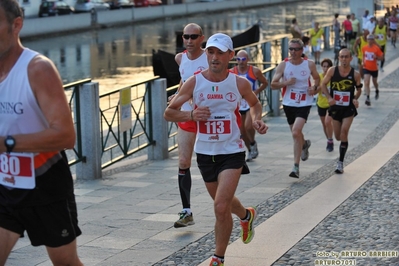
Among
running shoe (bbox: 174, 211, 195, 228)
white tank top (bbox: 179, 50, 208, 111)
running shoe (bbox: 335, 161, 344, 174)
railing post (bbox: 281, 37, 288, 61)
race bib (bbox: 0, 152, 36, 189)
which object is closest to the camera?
race bib (bbox: 0, 152, 36, 189)

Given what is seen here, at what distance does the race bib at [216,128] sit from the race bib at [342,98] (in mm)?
5298

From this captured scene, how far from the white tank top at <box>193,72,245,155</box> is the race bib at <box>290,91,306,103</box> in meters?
5.08

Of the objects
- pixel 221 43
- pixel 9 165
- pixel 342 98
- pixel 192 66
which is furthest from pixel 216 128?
pixel 342 98

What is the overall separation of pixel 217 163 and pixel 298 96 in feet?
17.4

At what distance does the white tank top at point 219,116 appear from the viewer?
646 cm

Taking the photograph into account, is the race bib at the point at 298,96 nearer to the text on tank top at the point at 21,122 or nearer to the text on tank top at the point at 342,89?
the text on tank top at the point at 342,89

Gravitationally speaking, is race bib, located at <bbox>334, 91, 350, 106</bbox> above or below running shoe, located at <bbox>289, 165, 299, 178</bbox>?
above

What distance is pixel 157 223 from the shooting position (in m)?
8.28

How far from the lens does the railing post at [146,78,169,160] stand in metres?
13.2

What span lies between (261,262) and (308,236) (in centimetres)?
101

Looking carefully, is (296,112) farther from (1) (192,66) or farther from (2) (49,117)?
(2) (49,117)

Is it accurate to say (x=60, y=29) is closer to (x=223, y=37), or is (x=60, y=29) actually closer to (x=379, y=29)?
(x=379, y=29)

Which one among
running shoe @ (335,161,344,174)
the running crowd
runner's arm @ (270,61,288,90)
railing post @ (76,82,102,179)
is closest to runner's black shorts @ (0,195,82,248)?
the running crowd

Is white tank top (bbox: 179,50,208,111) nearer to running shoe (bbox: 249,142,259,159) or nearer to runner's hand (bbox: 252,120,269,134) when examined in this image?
runner's hand (bbox: 252,120,269,134)
